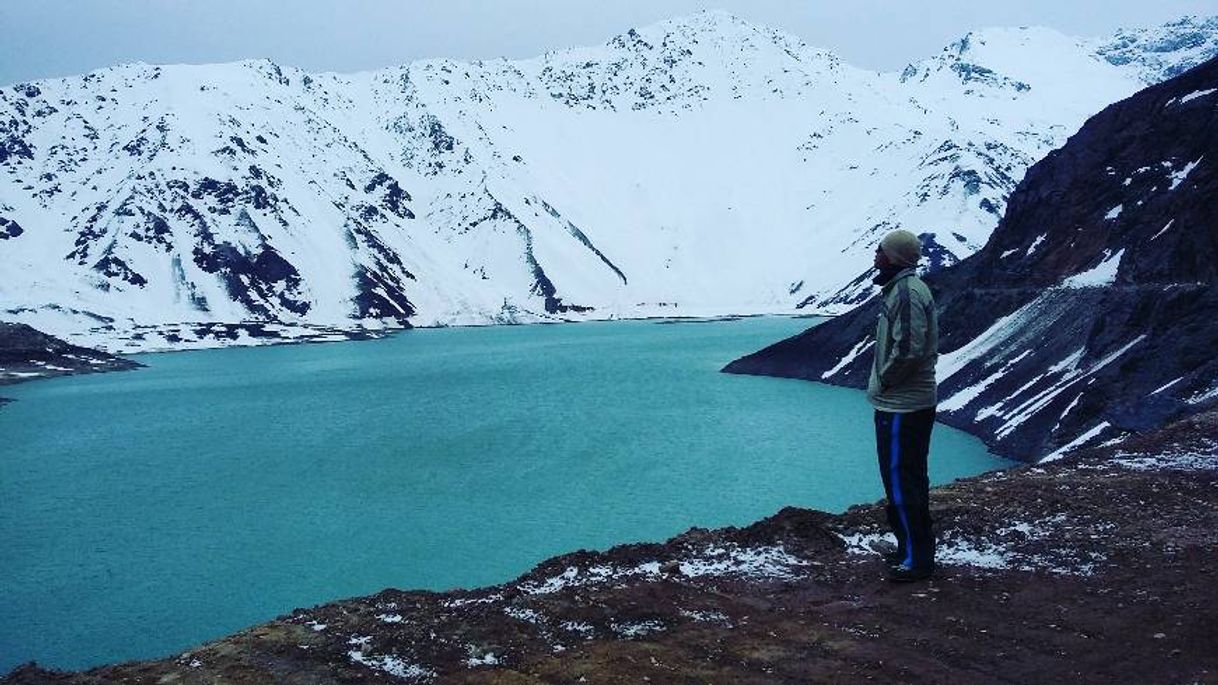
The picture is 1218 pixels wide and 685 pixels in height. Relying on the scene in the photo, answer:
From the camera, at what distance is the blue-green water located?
25500mm

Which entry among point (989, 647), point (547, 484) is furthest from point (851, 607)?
point (547, 484)

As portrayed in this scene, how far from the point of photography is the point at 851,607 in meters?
8.52

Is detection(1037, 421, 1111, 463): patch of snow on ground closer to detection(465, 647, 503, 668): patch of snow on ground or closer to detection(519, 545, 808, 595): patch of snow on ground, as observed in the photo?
detection(519, 545, 808, 595): patch of snow on ground

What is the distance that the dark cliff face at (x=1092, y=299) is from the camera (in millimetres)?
35531

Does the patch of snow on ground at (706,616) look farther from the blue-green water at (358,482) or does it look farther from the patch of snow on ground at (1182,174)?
the patch of snow on ground at (1182,174)

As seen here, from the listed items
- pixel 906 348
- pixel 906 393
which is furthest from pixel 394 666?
pixel 906 348

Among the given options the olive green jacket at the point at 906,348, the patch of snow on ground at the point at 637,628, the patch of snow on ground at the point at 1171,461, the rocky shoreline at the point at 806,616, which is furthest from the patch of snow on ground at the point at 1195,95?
the patch of snow on ground at the point at 637,628

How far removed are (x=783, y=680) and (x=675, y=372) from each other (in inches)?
3032

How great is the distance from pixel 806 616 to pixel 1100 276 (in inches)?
1962

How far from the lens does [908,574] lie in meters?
9.03

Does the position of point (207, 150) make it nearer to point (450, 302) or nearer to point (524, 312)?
point (450, 302)

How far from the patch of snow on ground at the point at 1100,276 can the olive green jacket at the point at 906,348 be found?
46382 millimetres

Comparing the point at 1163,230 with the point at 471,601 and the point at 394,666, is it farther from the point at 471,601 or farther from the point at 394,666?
the point at 394,666

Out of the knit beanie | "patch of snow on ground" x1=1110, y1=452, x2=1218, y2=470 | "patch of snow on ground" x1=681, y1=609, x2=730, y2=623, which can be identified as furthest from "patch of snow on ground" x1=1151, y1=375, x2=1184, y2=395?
"patch of snow on ground" x1=681, y1=609, x2=730, y2=623
